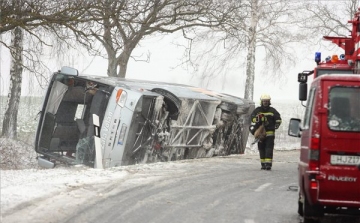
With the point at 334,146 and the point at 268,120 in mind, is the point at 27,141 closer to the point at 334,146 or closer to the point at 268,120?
the point at 268,120

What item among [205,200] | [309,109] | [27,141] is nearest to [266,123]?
[205,200]

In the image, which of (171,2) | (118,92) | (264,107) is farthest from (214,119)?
(171,2)

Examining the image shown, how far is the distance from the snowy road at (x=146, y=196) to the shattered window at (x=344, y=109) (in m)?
1.85

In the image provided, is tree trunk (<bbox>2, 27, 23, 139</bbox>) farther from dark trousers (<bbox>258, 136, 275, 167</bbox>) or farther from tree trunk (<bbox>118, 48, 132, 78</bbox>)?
dark trousers (<bbox>258, 136, 275, 167</bbox>)

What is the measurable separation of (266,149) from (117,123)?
340 cm

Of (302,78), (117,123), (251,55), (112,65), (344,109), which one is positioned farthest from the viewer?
(251,55)

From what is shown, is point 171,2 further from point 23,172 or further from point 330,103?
point 330,103

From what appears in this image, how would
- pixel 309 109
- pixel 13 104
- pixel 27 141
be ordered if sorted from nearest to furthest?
pixel 309 109
pixel 27 141
pixel 13 104

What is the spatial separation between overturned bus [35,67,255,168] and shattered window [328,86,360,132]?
7.64m

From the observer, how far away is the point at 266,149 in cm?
1642

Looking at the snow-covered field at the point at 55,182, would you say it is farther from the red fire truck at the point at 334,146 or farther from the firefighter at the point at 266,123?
the red fire truck at the point at 334,146

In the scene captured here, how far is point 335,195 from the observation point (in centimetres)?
818

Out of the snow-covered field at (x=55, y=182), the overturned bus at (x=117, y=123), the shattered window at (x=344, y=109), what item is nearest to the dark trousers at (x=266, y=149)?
the snow-covered field at (x=55, y=182)

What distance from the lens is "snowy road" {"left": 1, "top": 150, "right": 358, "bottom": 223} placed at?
921cm
